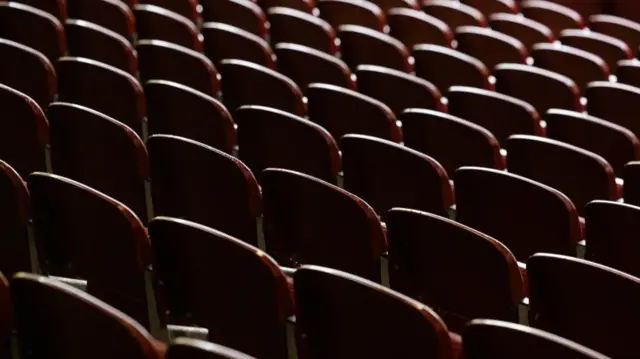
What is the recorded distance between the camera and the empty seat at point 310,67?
1.83 metres

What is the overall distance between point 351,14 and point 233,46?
0.49m

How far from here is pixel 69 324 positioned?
34.3 inches

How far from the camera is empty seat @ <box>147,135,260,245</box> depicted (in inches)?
48.9

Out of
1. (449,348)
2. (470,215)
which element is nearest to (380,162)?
(470,215)

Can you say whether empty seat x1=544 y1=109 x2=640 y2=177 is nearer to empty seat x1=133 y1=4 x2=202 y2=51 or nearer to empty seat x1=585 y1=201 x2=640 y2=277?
empty seat x1=585 y1=201 x2=640 y2=277

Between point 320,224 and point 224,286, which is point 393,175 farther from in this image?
point 224,286

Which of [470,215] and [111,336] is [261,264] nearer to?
[111,336]

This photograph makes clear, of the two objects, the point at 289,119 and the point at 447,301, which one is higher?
the point at 289,119

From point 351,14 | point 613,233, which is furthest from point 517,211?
point 351,14

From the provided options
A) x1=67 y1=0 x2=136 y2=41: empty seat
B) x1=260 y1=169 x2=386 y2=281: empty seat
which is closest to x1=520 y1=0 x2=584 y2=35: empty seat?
x1=67 y1=0 x2=136 y2=41: empty seat

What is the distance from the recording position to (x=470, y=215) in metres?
1.33

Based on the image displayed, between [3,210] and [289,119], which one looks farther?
[289,119]

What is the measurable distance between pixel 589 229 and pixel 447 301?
20 cm

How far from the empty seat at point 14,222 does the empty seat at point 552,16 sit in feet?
5.72
